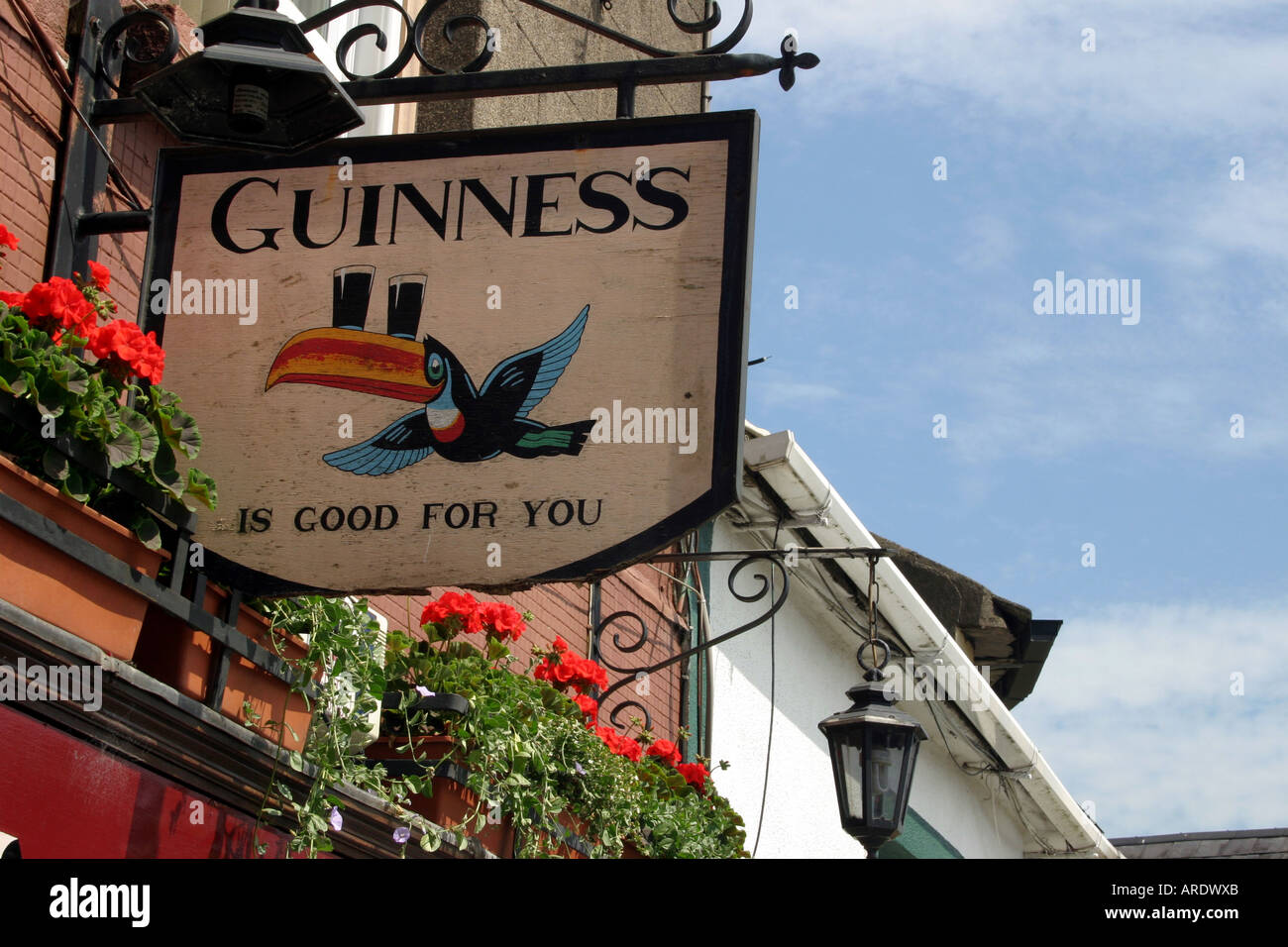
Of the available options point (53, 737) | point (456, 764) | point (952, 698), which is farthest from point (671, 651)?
point (53, 737)

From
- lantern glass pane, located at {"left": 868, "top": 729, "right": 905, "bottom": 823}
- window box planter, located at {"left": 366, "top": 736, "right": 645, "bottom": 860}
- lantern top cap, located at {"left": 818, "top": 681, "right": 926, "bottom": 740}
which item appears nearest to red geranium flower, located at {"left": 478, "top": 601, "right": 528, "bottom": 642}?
window box planter, located at {"left": 366, "top": 736, "right": 645, "bottom": 860}

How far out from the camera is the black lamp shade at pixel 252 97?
4105 millimetres

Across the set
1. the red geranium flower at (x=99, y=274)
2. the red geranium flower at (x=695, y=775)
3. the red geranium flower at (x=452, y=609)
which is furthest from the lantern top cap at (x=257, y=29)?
the red geranium flower at (x=695, y=775)

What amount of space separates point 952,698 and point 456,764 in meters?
5.97

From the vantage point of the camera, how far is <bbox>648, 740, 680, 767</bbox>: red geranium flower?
7114mm

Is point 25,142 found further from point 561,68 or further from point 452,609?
point 452,609

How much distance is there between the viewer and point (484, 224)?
4.25 metres

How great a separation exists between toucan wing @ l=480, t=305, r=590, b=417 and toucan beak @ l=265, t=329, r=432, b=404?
19 cm

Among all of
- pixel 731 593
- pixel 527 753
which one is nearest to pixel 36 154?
pixel 527 753

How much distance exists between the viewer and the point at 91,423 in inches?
143

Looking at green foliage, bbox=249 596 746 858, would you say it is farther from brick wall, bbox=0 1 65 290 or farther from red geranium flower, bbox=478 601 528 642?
brick wall, bbox=0 1 65 290

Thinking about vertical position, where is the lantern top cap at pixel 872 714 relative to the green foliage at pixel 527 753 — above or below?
above

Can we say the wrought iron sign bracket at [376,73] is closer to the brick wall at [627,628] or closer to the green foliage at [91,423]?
the green foliage at [91,423]
